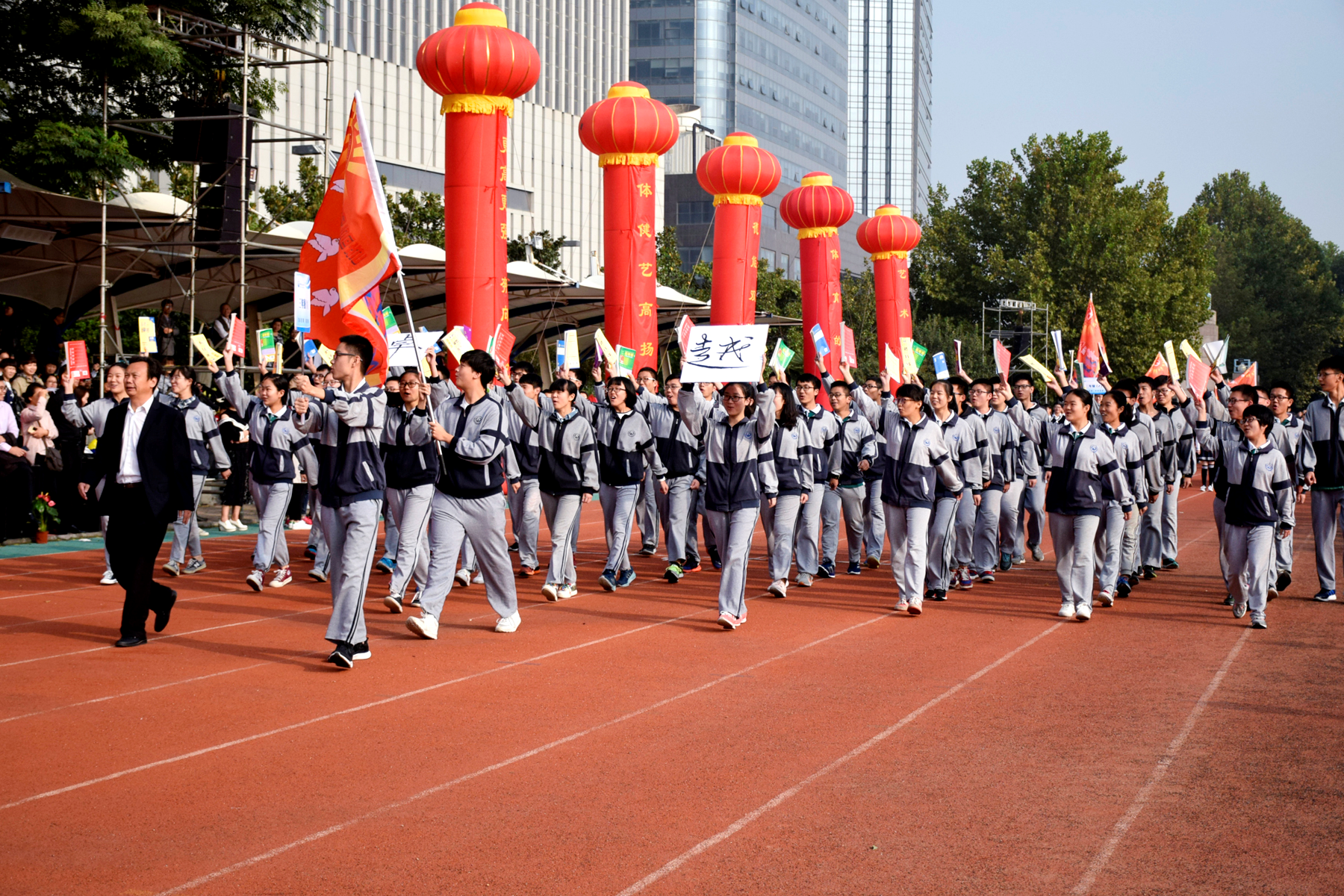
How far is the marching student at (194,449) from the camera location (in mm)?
11977

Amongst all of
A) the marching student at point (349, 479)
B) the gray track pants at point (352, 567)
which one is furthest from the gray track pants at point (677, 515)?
the gray track pants at point (352, 567)

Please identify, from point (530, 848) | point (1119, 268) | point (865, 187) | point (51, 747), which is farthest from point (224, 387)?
point (865, 187)

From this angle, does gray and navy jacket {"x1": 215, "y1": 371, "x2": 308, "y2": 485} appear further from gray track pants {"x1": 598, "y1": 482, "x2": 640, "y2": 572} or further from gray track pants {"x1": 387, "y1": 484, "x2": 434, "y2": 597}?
gray track pants {"x1": 598, "y1": 482, "x2": 640, "y2": 572}

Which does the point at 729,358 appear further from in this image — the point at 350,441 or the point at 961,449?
the point at 350,441

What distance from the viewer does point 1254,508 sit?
10328mm

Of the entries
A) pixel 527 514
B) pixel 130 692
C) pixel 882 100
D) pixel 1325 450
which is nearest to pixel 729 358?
pixel 527 514

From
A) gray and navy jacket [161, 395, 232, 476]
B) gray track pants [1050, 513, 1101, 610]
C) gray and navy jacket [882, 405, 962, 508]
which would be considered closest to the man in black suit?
gray and navy jacket [161, 395, 232, 476]

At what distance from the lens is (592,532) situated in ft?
57.8

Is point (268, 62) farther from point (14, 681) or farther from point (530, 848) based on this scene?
point (530, 848)

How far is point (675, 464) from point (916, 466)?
3.03m

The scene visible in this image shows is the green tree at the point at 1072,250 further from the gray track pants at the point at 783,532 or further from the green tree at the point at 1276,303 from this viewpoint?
the gray track pants at the point at 783,532

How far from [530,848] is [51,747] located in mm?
2831

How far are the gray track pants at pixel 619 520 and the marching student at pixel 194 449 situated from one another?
374 cm

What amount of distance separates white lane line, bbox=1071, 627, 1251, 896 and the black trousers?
6471 millimetres
